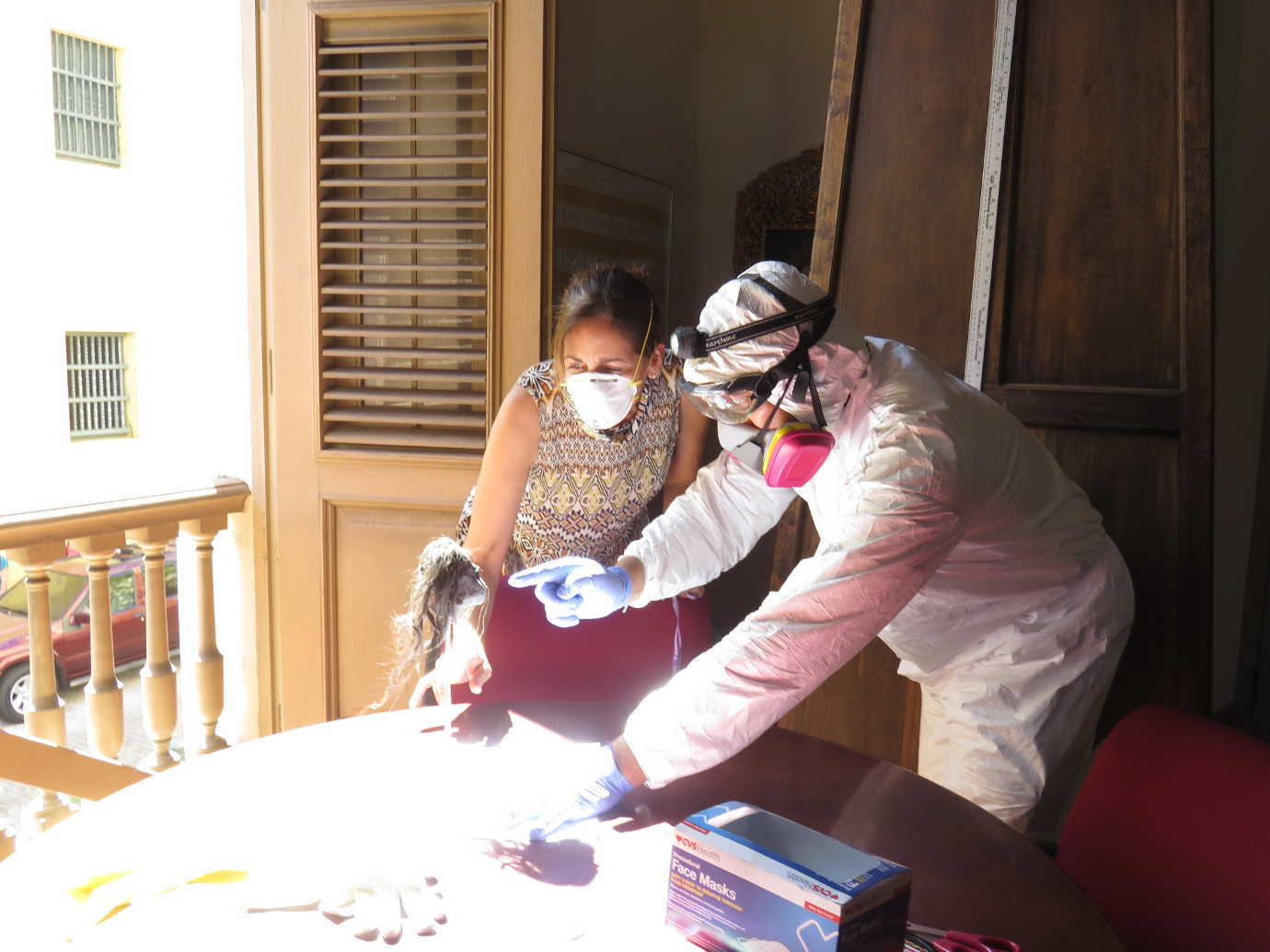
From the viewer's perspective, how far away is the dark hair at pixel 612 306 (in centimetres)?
183

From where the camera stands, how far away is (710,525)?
6.08 ft

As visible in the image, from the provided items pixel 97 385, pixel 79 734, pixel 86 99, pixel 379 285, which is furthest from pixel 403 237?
pixel 97 385

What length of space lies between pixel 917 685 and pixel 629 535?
709mm

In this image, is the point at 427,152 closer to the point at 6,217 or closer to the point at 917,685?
the point at 917,685

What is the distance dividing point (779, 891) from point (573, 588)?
2.81 feet

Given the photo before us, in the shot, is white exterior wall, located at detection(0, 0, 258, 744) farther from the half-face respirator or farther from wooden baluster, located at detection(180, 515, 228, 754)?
the half-face respirator

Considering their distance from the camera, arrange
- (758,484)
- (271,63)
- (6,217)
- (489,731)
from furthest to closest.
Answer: (6,217)
(271,63)
(758,484)
(489,731)

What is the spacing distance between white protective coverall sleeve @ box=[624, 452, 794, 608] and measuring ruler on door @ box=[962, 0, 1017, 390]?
0.54 metres

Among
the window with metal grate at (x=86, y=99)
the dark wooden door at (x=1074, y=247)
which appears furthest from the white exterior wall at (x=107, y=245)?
the dark wooden door at (x=1074, y=247)

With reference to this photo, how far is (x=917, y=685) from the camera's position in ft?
6.79

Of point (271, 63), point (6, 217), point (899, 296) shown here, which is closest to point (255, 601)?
point (271, 63)

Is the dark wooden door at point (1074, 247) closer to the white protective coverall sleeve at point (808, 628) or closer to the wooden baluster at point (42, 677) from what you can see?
the white protective coverall sleeve at point (808, 628)

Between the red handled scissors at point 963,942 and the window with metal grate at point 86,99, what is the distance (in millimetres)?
13251

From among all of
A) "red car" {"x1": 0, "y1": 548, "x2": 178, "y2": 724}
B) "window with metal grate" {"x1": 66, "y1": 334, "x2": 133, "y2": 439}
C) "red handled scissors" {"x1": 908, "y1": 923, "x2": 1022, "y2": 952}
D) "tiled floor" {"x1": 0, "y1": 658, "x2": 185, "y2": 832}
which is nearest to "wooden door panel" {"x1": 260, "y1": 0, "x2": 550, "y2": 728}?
"red handled scissors" {"x1": 908, "y1": 923, "x2": 1022, "y2": 952}
